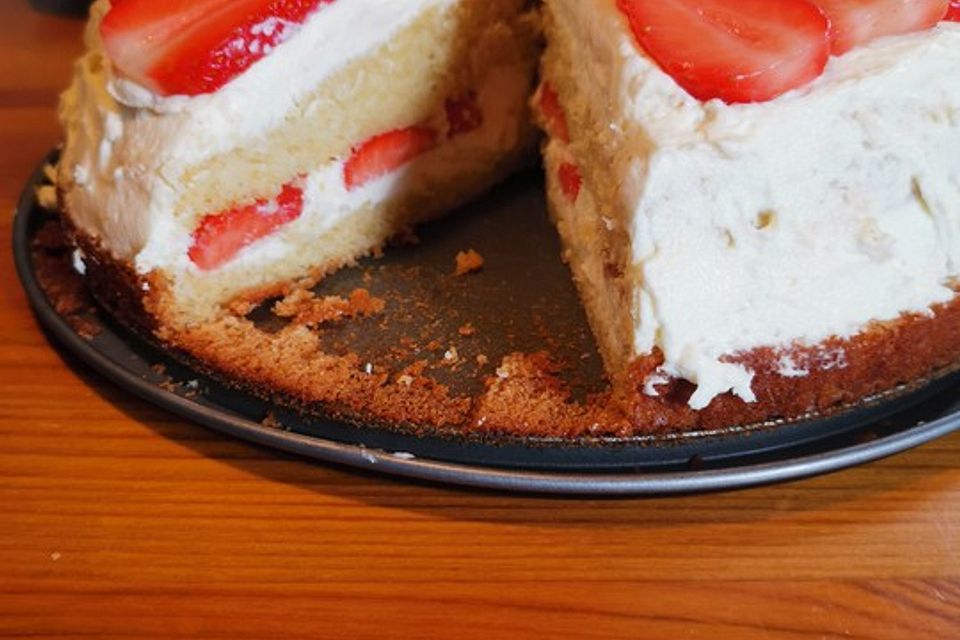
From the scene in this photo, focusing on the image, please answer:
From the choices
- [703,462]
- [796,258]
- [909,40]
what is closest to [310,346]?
[703,462]

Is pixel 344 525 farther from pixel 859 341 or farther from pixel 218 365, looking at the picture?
pixel 859 341

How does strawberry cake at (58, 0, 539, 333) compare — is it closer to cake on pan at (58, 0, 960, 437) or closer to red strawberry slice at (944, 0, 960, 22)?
cake on pan at (58, 0, 960, 437)

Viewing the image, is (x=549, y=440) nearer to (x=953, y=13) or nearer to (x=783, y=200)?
(x=783, y=200)

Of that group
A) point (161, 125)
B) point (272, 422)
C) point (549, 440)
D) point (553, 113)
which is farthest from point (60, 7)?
point (549, 440)

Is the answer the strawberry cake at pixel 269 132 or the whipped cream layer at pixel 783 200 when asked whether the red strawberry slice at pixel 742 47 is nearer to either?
the whipped cream layer at pixel 783 200

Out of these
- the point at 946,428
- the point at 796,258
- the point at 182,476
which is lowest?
the point at 182,476

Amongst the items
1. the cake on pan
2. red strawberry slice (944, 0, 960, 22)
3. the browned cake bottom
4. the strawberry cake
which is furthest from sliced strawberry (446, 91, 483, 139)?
red strawberry slice (944, 0, 960, 22)
